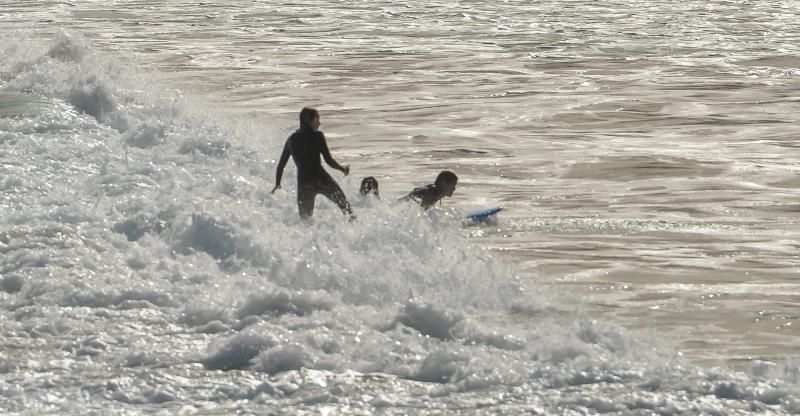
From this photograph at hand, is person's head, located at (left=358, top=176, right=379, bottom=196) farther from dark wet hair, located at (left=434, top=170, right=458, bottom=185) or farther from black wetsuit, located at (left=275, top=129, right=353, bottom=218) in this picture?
black wetsuit, located at (left=275, top=129, right=353, bottom=218)

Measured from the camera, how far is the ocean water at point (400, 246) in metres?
10.1

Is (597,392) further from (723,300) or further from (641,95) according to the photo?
(641,95)

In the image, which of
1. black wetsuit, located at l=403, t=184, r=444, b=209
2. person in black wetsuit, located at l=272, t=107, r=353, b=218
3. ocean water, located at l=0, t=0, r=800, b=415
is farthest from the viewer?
black wetsuit, located at l=403, t=184, r=444, b=209

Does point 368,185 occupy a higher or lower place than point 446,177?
lower

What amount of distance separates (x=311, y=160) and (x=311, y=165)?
6 centimetres

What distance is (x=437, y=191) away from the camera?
1603 cm

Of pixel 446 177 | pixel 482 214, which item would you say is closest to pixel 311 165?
pixel 446 177

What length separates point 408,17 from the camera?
51.1 m

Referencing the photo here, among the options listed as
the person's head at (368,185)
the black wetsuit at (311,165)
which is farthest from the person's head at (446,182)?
the black wetsuit at (311,165)

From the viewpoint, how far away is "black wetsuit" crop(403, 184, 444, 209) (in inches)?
634

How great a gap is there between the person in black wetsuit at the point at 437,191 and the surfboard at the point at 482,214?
0.62 meters

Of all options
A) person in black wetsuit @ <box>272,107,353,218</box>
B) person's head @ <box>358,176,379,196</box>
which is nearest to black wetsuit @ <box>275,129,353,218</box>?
person in black wetsuit @ <box>272,107,353,218</box>

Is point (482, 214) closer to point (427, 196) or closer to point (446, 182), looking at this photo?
point (427, 196)

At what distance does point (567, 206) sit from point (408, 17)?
33336 mm
